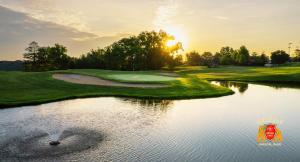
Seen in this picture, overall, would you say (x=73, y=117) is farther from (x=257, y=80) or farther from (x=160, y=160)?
(x=257, y=80)

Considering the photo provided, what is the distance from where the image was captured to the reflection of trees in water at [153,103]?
26708mm

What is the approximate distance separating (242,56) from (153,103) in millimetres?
134945

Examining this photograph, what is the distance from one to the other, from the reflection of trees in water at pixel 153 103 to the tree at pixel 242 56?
5193 inches

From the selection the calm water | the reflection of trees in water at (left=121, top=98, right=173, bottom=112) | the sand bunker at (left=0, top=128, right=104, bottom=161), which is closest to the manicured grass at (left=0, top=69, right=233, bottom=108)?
the reflection of trees in water at (left=121, top=98, right=173, bottom=112)

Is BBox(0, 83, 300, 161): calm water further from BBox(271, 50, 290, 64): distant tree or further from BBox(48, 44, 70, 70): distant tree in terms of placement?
BBox(271, 50, 290, 64): distant tree

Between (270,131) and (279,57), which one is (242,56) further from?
(270,131)

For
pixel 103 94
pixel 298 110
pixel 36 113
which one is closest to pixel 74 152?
pixel 36 113

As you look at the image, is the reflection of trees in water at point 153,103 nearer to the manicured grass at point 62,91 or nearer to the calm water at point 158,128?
the calm water at point 158,128

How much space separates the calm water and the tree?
12830cm

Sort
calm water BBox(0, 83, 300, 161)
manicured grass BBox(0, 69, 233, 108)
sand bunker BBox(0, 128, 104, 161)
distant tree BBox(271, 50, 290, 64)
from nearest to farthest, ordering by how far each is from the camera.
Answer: sand bunker BBox(0, 128, 104, 161) < calm water BBox(0, 83, 300, 161) < manicured grass BBox(0, 69, 233, 108) < distant tree BBox(271, 50, 290, 64)

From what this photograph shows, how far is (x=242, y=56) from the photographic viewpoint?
15325 cm

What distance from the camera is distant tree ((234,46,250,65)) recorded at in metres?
153

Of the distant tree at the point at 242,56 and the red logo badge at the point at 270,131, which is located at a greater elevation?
the distant tree at the point at 242,56

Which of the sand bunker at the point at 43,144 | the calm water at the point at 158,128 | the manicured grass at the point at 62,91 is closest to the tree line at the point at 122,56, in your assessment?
the manicured grass at the point at 62,91
